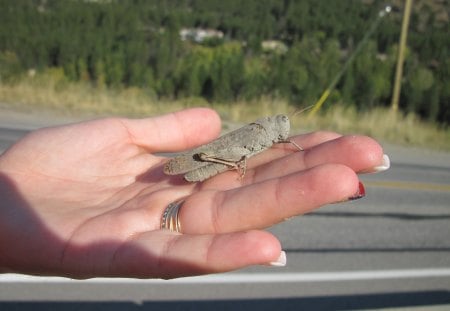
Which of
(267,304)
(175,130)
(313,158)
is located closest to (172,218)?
(313,158)

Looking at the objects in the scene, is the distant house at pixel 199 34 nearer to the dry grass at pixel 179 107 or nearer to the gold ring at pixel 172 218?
the dry grass at pixel 179 107

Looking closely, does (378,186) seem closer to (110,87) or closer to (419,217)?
(419,217)

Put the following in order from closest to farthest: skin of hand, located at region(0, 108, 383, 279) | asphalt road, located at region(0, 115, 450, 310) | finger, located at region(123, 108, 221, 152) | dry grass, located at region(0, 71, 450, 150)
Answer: skin of hand, located at region(0, 108, 383, 279) → finger, located at region(123, 108, 221, 152) → asphalt road, located at region(0, 115, 450, 310) → dry grass, located at region(0, 71, 450, 150)

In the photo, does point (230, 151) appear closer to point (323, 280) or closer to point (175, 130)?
point (175, 130)

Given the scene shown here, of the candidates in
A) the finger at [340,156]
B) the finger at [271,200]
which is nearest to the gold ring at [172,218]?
the finger at [271,200]

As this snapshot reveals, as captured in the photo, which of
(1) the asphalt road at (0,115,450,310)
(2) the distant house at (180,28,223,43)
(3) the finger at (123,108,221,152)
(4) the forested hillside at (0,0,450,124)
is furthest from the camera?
(2) the distant house at (180,28,223,43)

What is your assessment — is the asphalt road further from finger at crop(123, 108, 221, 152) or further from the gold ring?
the gold ring

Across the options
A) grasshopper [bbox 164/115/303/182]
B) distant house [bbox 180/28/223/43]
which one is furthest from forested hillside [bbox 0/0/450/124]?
grasshopper [bbox 164/115/303/182]

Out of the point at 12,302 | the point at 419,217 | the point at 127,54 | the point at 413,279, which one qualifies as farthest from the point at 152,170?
the point at 127,54
